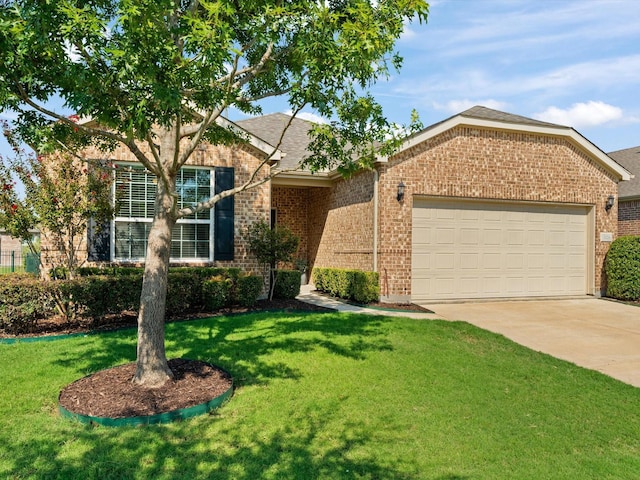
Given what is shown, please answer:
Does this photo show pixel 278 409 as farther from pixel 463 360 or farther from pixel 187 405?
pixel 463 360

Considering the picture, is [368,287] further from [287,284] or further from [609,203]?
[609,203]

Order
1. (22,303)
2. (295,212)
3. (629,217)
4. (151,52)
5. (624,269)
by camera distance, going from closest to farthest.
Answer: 1. (151,52)
2. (22,303)
3. (624,269)
4. (295,212)
5. (629,217)

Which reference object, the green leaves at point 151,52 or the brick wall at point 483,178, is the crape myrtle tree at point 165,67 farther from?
the brick wall at point 483,178

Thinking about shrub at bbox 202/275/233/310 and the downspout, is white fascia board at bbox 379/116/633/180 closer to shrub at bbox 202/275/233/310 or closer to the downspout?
the downspout

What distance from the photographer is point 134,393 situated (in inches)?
175

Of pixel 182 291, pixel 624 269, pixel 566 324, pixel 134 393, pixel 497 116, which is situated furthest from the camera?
pixel 497 116

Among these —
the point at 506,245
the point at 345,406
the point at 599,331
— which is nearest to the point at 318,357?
the point at 345,406

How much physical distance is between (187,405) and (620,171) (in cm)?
1259

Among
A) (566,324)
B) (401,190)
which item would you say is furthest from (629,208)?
(401,190)

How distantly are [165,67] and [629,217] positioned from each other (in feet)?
56.8

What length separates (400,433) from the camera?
3.89 m

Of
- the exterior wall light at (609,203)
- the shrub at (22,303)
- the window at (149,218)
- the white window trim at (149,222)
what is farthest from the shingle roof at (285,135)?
the exterior wall light at (609,203)

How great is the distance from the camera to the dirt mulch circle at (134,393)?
13.6 ft

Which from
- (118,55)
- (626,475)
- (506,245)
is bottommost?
(626,475)
